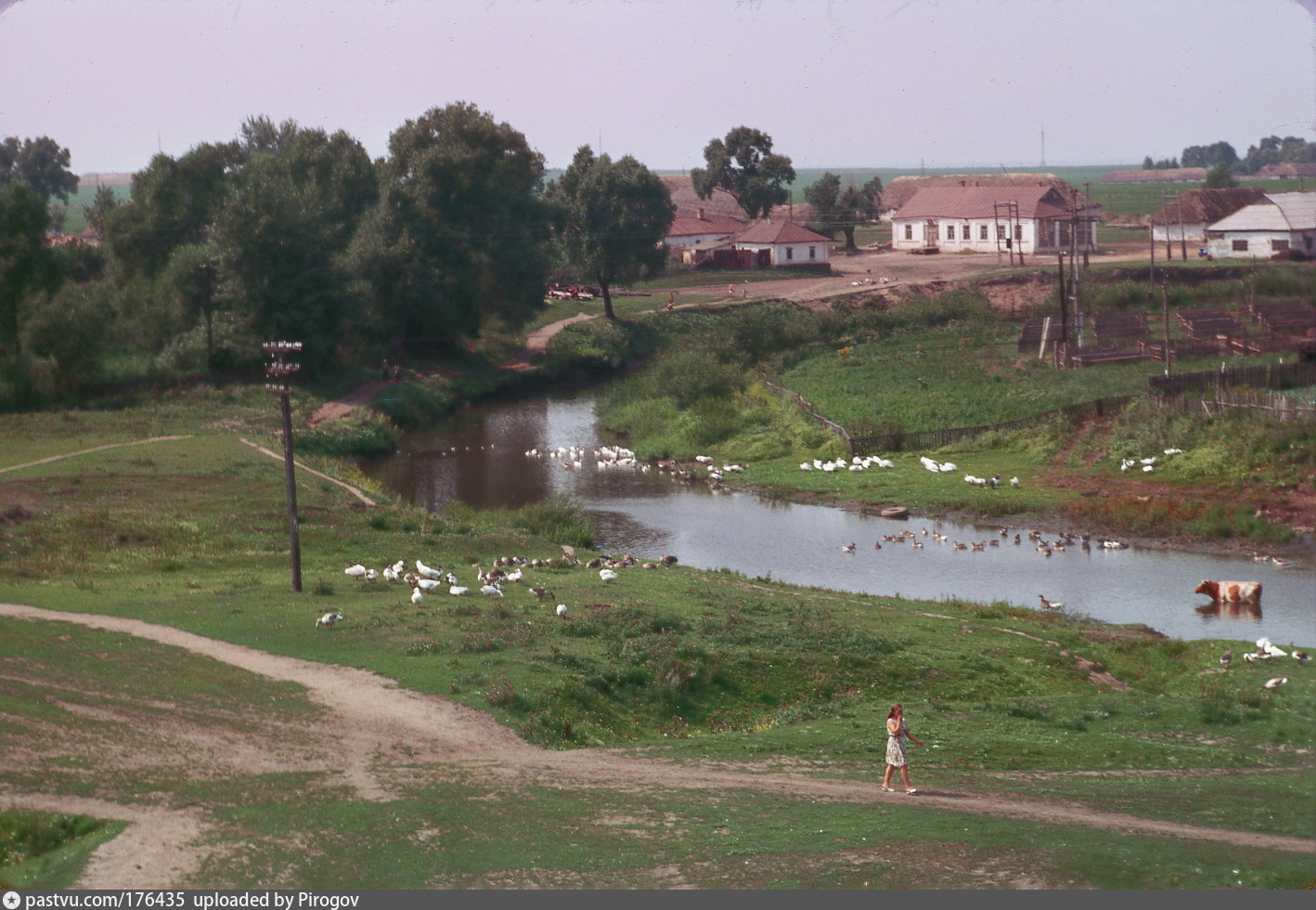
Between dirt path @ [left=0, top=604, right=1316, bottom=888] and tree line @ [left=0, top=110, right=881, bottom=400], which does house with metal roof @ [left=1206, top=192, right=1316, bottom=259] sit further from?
tree line @ [left=0, top=110, right=881, bottom=400]

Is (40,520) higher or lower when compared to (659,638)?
higher

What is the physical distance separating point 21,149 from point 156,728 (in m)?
116

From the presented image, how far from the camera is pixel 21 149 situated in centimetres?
11594

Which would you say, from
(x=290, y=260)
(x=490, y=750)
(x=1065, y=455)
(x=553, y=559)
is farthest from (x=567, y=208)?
(x=490, y=750)

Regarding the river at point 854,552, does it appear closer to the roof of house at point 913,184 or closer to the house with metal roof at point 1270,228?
the house with metal roof at point 1270,228

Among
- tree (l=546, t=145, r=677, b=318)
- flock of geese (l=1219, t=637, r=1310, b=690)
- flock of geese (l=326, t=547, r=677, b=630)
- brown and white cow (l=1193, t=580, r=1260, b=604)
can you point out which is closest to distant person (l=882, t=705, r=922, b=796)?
flock of geese (l=326, t=547, r=677, b=630)

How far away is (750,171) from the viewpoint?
106750 mm

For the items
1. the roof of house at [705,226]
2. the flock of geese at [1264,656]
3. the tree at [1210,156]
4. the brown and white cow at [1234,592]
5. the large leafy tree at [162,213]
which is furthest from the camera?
the roof of house at [705,226]

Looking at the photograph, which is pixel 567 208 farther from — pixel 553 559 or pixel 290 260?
pixel 553 559

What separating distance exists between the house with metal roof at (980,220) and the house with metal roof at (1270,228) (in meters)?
50.4

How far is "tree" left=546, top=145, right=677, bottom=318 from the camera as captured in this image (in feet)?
277

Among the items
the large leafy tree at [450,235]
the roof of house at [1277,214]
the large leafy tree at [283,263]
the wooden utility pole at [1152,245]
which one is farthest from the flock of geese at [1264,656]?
the large leafy tree at [450,235]

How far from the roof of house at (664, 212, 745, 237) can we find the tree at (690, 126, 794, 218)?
209cm

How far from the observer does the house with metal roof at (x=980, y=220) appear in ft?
269
